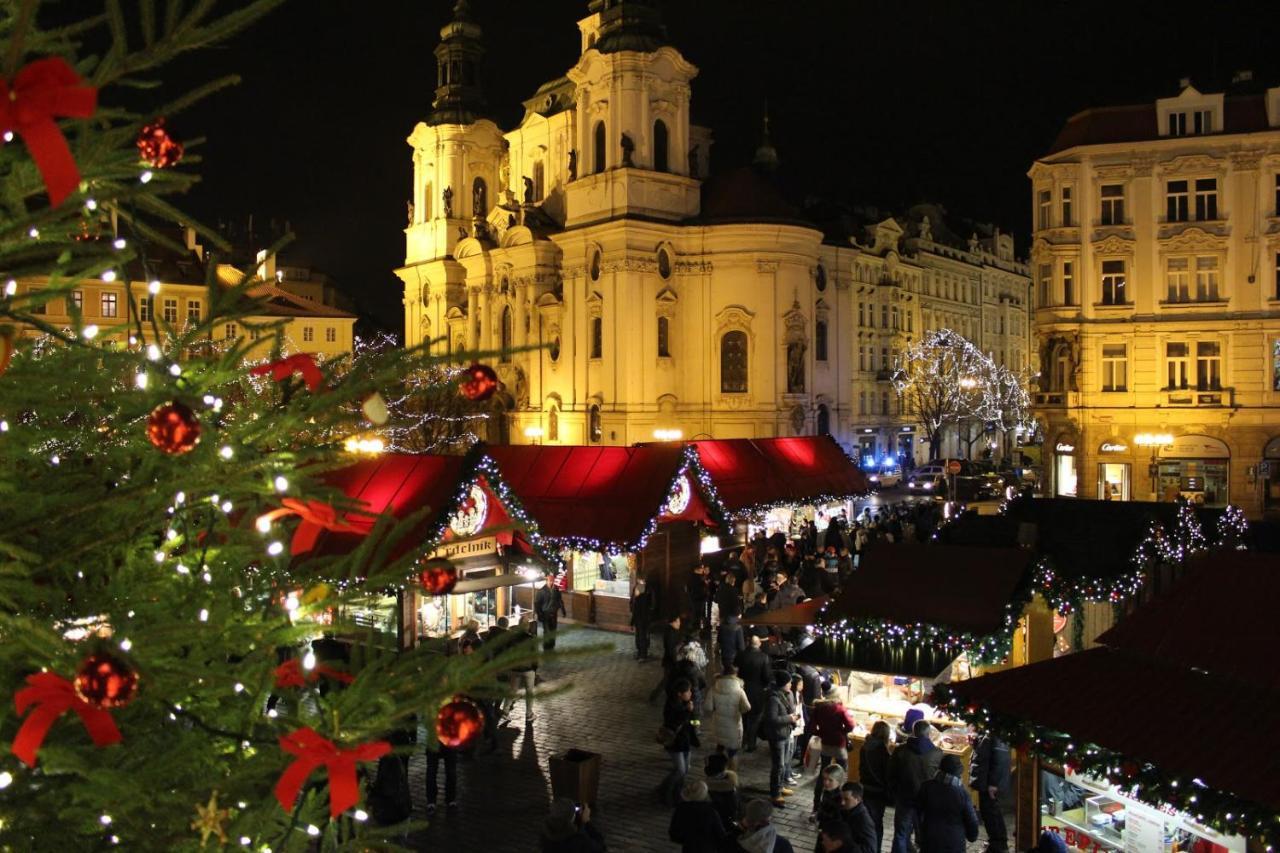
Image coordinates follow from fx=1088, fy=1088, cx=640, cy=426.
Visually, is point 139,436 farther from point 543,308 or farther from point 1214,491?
point 543,308

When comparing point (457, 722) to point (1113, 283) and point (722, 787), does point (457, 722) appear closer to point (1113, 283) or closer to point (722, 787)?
point (722, 787)

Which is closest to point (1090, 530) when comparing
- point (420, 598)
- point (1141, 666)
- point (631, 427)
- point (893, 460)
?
point (1141, 666)

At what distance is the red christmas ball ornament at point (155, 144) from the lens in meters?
3.48

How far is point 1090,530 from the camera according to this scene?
45.4 feet

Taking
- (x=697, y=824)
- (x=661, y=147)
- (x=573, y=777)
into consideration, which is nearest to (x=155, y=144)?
(x=697, y=824)

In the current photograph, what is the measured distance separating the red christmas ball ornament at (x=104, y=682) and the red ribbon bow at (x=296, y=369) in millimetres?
1138

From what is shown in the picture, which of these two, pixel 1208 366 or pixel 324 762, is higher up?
pixel 1208 366

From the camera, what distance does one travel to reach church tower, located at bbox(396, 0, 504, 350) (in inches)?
2287

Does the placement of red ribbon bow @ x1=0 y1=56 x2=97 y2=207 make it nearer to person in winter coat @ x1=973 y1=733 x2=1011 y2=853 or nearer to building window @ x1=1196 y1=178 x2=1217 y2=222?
person in winter coat @ x1=973 y1=733 x2=1011 y2=853

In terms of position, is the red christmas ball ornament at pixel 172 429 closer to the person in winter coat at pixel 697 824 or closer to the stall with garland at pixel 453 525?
the person in winter coat at pixel 697 824

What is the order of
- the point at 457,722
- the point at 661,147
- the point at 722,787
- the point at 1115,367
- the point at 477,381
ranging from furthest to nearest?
the point at 661,147 < the point at 1115,367 < the point at 722,787 < the point at 477,381 < the point at 457,722

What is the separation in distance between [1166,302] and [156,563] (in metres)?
37.2

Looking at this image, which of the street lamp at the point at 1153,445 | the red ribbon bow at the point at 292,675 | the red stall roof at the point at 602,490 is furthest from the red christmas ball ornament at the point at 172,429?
the street lamp at the point at 1153,445

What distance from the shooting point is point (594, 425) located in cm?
4706
